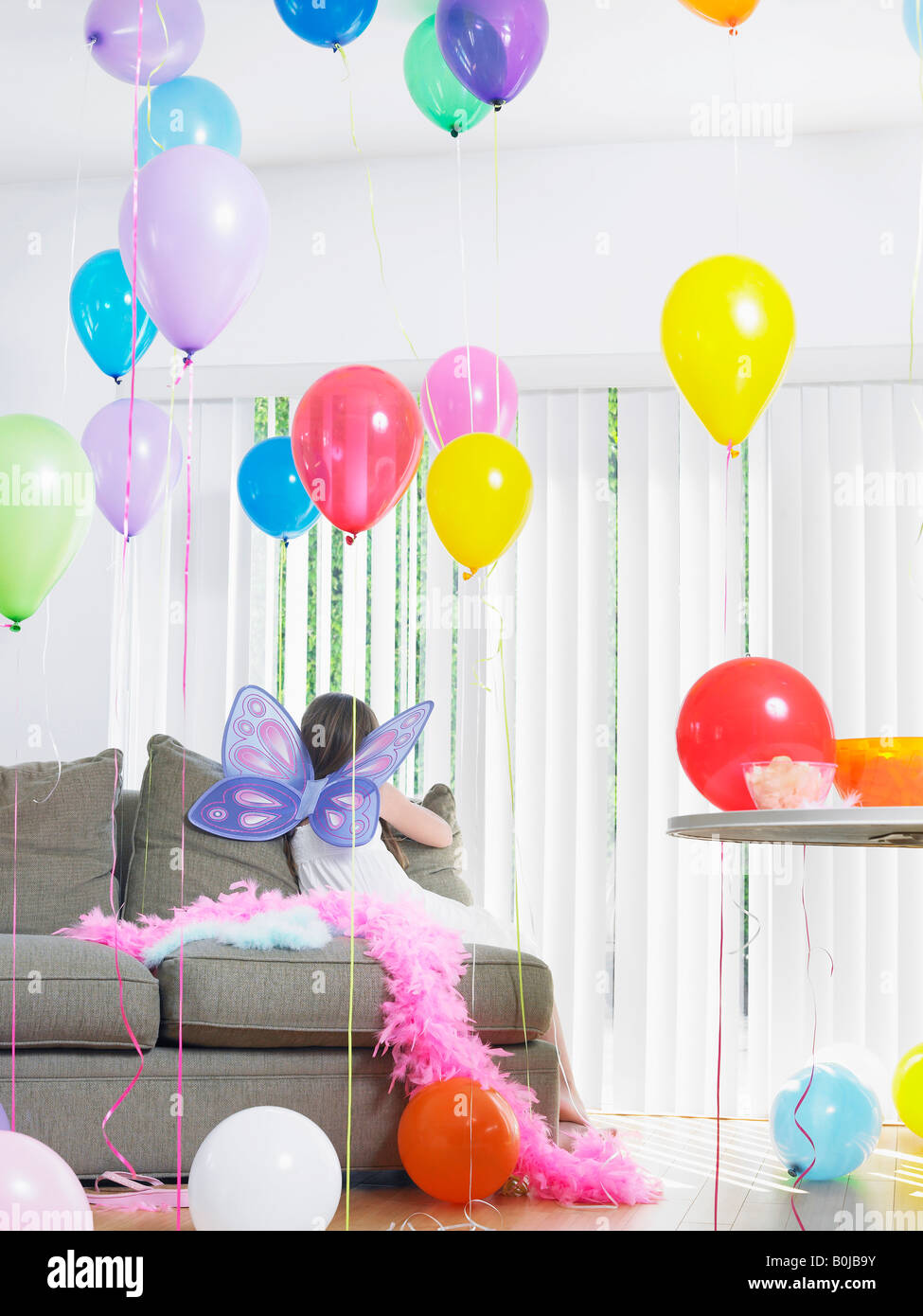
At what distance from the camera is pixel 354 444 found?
2178 mm

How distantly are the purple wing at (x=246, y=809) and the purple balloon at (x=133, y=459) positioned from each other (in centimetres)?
65

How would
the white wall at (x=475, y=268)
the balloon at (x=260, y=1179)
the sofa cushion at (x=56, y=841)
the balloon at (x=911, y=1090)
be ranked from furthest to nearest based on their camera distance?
1. the white wall at (x=475, y=268)
2. the sofa cushion at (x=56, y=841)
3. the balloon at (x=911, y=1090)
4. the balloon at (x=260, y=1179)

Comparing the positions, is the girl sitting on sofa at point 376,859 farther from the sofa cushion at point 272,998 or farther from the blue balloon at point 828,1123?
the blue balloon at point 828,1123

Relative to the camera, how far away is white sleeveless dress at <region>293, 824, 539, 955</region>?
2.84 metres

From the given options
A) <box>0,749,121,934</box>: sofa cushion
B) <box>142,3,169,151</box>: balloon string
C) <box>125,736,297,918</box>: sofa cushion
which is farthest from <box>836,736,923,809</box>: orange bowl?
<box>142,3,169,151</box>: balloon string

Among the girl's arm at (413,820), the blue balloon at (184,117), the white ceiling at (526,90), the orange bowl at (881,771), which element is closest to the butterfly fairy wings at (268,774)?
the girl's arm at (413,820)

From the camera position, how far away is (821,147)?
3570mm

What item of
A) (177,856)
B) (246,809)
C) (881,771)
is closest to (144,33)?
(246,809)

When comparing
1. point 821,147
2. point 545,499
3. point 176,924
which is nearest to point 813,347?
point 821,147

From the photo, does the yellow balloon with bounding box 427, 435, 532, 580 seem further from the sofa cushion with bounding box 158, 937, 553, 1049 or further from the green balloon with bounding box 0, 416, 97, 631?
the sofa cushion with bounding box 158, 937, 553, 1049

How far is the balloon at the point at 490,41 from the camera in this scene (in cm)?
239

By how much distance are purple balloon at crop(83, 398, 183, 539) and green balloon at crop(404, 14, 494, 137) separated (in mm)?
→ 944

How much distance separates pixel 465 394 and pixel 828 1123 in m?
1.75
